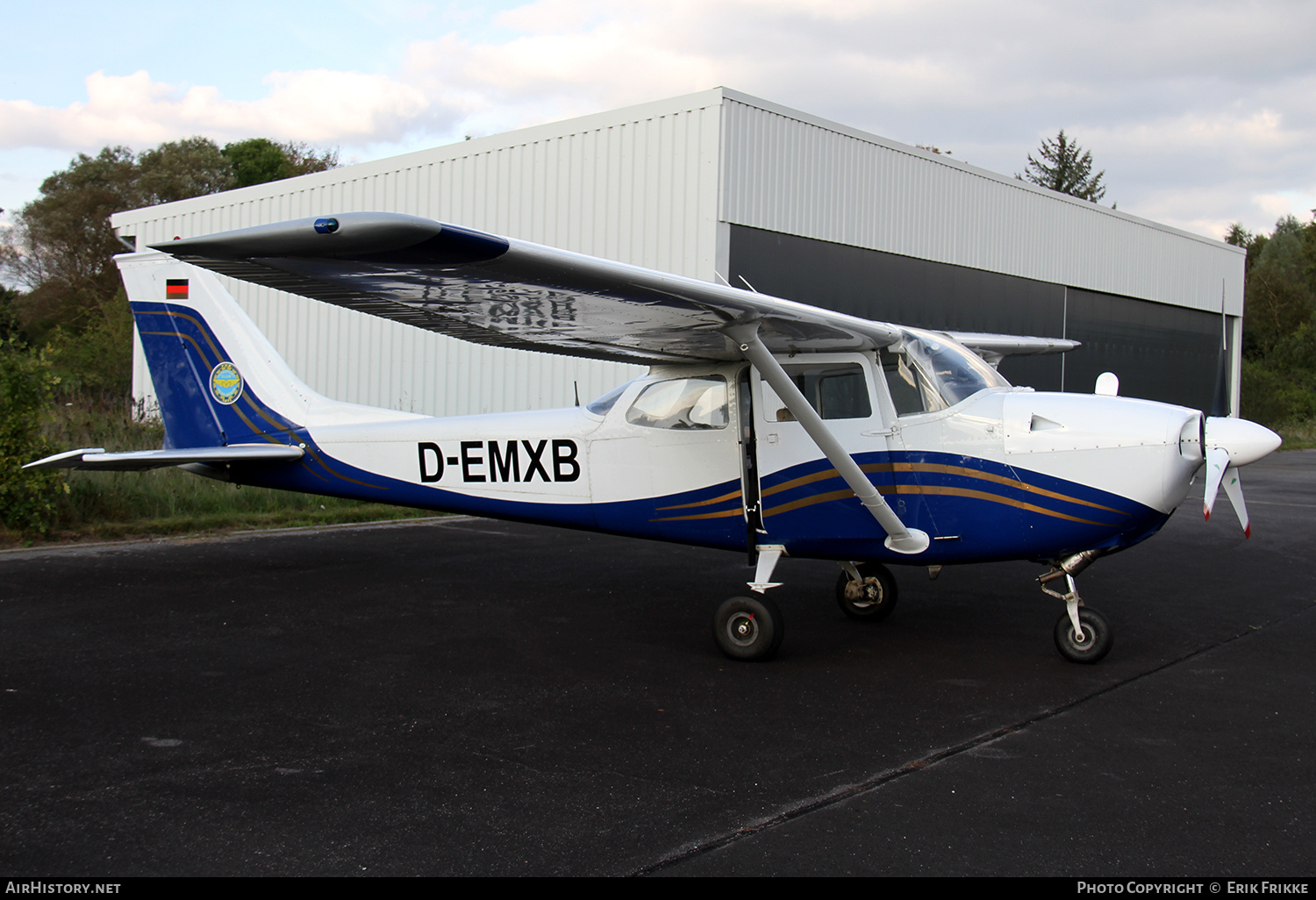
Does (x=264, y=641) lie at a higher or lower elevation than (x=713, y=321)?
lower

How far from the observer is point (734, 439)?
6.14m

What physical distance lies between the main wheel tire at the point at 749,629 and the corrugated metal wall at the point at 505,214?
23.5ft

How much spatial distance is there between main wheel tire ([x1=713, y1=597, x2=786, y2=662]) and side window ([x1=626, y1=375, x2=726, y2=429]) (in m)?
1.24

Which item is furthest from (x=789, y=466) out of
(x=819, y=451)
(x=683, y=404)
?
(x=683, y=404)

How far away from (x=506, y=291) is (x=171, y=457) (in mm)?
3964

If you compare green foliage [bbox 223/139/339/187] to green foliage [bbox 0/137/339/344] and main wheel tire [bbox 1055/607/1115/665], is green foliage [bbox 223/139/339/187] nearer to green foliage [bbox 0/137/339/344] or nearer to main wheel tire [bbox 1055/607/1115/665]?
green foliage [bbox 0/137/339/344]

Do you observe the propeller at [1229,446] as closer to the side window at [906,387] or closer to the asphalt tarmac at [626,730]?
the asphalt tarmac at [626,730]

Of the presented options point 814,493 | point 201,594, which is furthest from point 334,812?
point 201,594

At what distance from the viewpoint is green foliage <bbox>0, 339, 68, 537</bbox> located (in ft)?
30.0

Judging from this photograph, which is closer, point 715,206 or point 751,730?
point 751,730

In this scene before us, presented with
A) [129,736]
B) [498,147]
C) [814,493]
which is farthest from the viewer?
[498,147]

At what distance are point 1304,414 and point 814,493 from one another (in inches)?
1635
